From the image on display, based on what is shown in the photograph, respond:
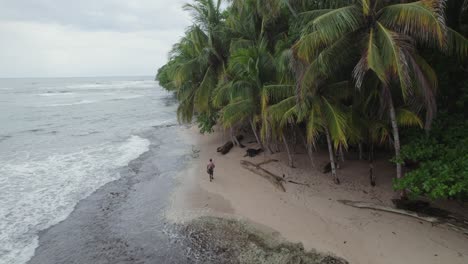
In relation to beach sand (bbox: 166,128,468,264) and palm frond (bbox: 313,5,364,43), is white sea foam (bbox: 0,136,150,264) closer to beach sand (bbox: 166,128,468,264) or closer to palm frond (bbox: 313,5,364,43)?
beach sand (bbox: 166,128,468,264)

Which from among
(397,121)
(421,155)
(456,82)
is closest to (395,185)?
(421,155)

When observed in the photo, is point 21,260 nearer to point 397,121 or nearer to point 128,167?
point 128,167

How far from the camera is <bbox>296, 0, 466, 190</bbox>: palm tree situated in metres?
7.73

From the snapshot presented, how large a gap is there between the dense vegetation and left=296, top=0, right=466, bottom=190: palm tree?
0.09ft

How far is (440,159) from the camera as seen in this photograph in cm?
863

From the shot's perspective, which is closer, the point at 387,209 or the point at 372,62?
the point at 372,62

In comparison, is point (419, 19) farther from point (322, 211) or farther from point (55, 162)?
point (55, 162)

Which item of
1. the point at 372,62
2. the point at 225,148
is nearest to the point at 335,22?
the point at 372,62

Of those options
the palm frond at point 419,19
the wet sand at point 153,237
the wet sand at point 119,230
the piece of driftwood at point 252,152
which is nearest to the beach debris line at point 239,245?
the wet sand at point 153,237

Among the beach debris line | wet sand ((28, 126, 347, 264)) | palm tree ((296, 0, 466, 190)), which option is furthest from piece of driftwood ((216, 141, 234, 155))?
palm tree ((296, 0, 466, 190))

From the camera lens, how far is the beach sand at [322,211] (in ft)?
26.4

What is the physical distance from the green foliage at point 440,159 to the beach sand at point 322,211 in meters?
1.33

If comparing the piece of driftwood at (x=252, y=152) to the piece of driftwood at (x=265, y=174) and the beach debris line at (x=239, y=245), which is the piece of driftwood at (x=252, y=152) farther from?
the beach debris line at (x=239, y=245)

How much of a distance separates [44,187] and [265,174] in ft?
35.6
